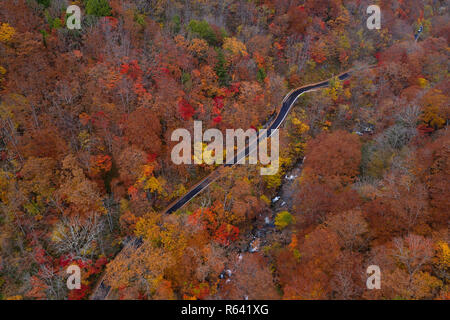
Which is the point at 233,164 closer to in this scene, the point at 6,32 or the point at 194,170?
the point at 194,170

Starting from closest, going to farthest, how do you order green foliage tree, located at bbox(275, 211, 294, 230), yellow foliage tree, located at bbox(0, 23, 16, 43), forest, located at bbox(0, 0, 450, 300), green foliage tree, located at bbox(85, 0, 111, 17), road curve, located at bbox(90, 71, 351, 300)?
1. forest, located at bbox(0, 0, 450, 300)
2. road curve, located at bbox(90, 71, 351, 300)
3. yellow foliage tree, located at bbox(0, 23, 16, 43)
4. green foliage tree, located at bbox(275, 211, 294, 230)
5. green foliage tree, located at bbox(85, 0, 111, 17)

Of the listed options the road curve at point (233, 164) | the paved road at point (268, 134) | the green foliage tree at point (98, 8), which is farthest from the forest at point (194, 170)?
the paved road at point (268, 134)

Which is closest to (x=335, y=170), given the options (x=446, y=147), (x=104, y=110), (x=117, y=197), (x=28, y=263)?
(x=446, y=147)

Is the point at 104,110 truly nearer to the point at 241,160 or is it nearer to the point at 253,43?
the point at 241,160

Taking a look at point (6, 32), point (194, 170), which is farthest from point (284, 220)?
point (6, 32)

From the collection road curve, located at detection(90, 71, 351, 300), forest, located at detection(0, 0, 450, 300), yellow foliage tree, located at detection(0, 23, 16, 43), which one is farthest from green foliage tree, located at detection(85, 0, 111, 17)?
road curve, located at detection(90, 71, 351, 300)

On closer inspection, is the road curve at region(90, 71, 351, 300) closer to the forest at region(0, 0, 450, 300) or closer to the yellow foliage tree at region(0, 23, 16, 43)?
the forest at region(0, 0, 450, 300)

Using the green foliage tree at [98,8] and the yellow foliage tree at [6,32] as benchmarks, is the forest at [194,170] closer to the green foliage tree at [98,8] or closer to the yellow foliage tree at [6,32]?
the yellow foliage tree at [6,32]
